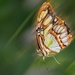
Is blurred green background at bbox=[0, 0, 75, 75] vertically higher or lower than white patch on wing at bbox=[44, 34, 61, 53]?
higher

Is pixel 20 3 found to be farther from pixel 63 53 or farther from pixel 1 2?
pixel 63 53

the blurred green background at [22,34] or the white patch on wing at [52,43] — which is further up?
the blurred green background at [22,34]

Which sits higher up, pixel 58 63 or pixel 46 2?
pixel 46 2

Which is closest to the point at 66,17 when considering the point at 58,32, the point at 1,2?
the point at 58,32
